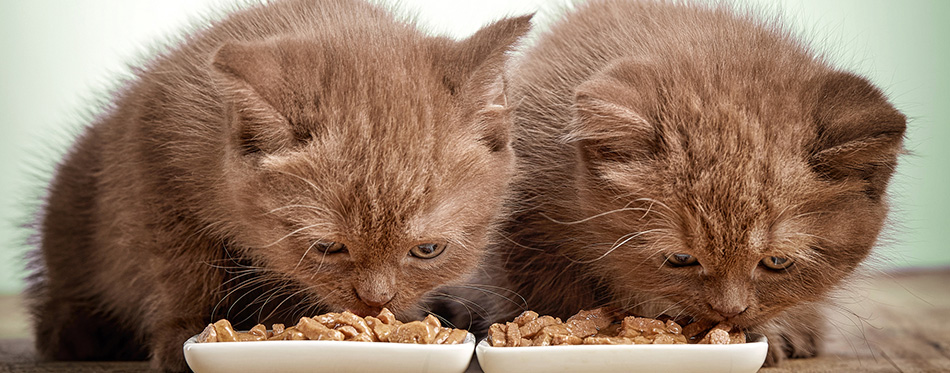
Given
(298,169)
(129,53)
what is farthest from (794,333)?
(129,53)

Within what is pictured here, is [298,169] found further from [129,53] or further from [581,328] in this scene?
[129,53]

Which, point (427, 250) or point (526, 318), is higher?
point (427, 250)

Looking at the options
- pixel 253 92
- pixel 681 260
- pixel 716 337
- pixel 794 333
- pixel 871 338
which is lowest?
pixel 871 338

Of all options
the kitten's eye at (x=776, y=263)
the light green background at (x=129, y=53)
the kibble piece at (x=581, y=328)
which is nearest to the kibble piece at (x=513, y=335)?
the kibble piece at (x=581, y=328)

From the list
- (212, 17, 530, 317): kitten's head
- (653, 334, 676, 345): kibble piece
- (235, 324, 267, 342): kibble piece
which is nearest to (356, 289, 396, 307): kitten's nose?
(212, 17, 530, 317): kitten's head

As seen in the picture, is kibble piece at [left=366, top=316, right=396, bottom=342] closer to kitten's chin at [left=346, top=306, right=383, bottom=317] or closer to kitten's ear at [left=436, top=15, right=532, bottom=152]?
kitten's chin at [left=346, top=306, right=383, bottom=317]

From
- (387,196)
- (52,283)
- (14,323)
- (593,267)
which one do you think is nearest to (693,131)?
(593,267)
